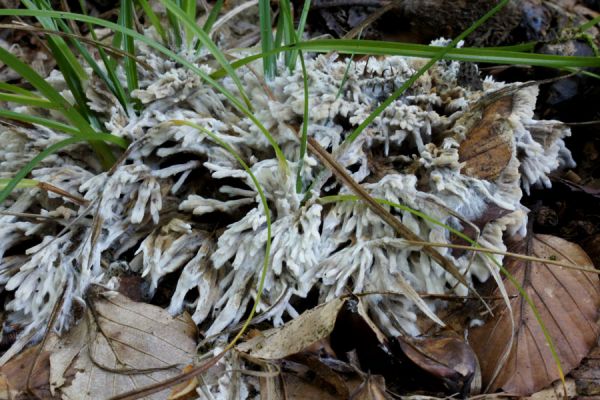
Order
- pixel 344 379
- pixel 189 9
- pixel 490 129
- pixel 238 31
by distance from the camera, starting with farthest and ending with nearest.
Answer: pixel 238 31, pixel 189 9, pixel 490 129, pixel 344 379

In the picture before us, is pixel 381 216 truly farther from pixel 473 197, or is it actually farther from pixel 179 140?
pixel 179 140

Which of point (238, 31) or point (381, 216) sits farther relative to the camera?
point (238, 31)

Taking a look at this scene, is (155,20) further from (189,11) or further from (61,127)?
(61,127)

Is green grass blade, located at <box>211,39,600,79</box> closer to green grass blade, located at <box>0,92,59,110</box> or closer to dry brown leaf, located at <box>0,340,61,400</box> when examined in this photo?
green grass blade, located at <box>0,92,59,110</box>

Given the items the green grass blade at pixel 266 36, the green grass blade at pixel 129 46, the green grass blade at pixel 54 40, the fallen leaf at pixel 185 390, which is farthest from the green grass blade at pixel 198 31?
the fallen leaf at pixel 185 390

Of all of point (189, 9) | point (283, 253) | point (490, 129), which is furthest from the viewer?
point (189, 9)

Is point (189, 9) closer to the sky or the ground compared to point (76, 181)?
closer to the sky

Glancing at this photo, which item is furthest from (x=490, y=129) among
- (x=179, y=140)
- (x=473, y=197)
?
(x=179, y=140)

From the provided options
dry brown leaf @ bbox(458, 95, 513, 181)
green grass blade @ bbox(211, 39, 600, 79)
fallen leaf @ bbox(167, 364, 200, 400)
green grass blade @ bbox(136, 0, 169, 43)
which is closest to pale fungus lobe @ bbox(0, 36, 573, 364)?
dry brown leaf @ bbox(458, 95, 513, 181)
